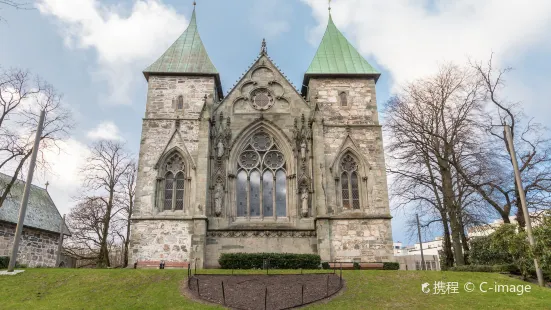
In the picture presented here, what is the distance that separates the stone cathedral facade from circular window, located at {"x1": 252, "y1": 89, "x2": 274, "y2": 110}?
0.06 metres

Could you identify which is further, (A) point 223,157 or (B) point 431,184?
(B) point 431,184

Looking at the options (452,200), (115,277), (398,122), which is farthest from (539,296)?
(115,277)

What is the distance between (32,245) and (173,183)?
38.8ft

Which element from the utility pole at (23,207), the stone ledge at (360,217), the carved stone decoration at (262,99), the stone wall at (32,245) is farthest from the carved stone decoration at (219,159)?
the stone wall at (32,245)

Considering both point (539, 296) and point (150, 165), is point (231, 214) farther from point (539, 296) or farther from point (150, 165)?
point (539, 296)

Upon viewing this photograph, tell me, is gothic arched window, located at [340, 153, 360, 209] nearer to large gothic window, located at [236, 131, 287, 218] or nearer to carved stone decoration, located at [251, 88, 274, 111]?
large gothic window, located at [236, 131, 287, 218]

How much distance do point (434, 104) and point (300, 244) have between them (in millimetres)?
11274

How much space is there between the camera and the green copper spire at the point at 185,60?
1057 inches

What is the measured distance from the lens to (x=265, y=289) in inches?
597

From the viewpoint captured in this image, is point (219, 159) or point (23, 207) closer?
point (23, 207)

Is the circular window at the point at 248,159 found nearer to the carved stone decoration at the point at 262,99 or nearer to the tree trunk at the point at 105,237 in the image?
the carved stone decoration at the point at 262,99

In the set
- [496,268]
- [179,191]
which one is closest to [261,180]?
[179,191]

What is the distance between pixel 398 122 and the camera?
26781 millimetres

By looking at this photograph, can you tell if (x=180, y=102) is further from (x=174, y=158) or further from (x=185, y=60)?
(x=174, y=158)
